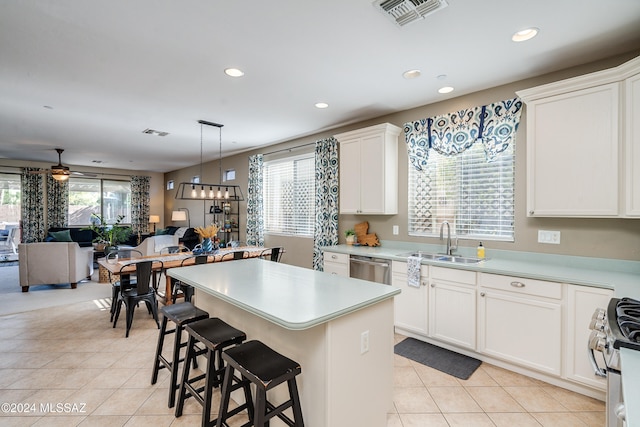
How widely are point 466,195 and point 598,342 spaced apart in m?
2.24

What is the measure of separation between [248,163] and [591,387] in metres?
6.08

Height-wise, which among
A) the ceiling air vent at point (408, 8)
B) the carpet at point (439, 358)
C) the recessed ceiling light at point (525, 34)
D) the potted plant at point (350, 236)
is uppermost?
the ceiling air vent at point (408, 8)

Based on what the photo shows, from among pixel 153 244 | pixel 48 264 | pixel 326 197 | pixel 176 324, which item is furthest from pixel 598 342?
pixel 48 264

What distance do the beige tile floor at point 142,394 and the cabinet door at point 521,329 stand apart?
20cm

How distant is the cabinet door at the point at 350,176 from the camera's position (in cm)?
411

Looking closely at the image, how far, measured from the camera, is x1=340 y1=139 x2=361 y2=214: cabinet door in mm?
Result: 4113

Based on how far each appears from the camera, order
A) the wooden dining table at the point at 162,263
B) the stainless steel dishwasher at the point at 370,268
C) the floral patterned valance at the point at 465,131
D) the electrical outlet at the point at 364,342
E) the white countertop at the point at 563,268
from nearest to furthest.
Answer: the electrical outlet at the point at 364,342
the white countertop at the point at 563,268
the floral patterned valance at the point at 465,131
the stainless steel dishwasher at the point at 370,268
the wooden dining table at the point at 162,263

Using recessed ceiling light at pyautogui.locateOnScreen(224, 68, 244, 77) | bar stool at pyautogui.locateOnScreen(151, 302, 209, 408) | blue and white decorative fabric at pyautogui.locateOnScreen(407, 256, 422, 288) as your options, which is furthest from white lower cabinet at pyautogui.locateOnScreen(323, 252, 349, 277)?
recessed ceiling light at pyautogui.locateOnScreen(224, 68, 244, 77)

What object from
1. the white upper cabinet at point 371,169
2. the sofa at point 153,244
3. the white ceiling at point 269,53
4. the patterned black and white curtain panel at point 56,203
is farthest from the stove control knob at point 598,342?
the patterned black and white curtain panel at point 56,203

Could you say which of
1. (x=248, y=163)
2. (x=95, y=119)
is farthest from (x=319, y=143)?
(x=95, y=119)

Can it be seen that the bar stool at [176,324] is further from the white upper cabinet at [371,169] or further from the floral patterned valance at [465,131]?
the floral patterned valance at [465,131]

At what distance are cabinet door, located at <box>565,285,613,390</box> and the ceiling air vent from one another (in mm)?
2225

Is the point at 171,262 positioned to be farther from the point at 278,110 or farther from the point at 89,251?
the point at 89,251

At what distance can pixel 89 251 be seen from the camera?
6074mm
